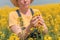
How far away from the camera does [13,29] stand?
2.21 m

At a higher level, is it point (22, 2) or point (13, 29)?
point (22, 2)

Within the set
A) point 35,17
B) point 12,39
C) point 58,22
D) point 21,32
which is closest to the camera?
point 12,39

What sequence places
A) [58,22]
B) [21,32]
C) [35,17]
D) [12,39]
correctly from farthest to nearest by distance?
[58,22], [21,32], [35,17], [12,39]

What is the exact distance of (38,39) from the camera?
215 centimetres

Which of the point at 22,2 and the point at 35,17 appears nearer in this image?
the point at 35,17

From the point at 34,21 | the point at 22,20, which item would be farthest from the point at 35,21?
the point at 22,20

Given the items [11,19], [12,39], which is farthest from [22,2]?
[12,39]

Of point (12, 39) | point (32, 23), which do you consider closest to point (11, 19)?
point (32, 23)

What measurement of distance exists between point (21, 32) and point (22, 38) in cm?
5

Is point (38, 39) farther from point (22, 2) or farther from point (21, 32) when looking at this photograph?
point (22, 2)

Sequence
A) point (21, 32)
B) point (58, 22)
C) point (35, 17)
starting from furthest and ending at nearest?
point (58, 22), point (21, 32), point (35, 17)

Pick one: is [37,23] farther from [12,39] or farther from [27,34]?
[12,39]

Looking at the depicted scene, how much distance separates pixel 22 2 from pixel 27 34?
245 millimetres

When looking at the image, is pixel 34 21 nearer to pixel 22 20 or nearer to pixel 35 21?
pixel 35 21
